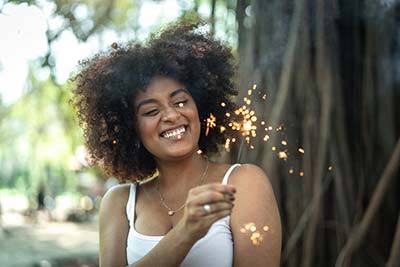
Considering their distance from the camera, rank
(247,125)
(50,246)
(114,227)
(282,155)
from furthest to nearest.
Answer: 1. (50,246)
2. (282,155)
3. (247,125)
4. (114,227)

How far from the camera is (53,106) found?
5.07 metres

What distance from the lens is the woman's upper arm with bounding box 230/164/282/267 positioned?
135 cm

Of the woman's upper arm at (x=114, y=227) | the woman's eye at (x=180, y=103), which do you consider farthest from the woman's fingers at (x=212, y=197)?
the woman's upper arm at (x=114, y=227)

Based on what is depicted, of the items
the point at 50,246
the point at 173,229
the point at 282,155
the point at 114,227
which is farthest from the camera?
the point at 50,246

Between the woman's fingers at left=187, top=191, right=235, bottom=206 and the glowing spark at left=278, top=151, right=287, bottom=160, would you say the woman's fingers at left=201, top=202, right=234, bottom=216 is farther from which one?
the glowing spark at left=278, top=151, right=287, bottom=160

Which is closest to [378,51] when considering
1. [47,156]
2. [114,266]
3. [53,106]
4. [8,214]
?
[114,266]

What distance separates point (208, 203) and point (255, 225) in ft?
0.84

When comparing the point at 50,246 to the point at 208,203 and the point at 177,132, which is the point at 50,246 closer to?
the point at 177,132

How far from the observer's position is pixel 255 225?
4.47 ft

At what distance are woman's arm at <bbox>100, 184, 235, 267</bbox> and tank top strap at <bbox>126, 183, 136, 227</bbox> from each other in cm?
1

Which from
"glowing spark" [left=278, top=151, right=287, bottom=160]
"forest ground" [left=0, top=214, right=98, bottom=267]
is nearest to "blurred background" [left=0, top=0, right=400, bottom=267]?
"glowing spark" [left=278, top=151, right=287, bottom=160]

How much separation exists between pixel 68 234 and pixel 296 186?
7596 mm

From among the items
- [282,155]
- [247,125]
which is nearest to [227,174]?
[247,125]

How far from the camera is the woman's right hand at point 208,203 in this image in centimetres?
113
